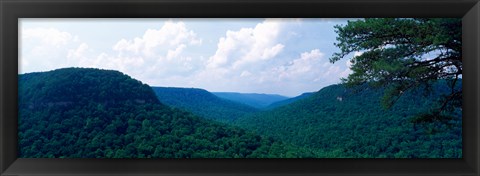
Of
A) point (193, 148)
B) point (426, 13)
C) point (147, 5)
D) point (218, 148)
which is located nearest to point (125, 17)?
point (147, 5)

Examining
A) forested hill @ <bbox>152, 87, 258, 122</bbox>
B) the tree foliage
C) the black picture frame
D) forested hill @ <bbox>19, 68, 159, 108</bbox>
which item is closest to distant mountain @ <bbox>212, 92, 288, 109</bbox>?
forested hill @ <bbox>152, 87, 258, 122</bbox>

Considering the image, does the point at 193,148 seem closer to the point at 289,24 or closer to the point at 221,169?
the point at 289,24

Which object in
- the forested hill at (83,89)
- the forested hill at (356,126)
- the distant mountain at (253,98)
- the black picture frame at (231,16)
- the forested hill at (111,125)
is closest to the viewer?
the black picture frame at (231,16)

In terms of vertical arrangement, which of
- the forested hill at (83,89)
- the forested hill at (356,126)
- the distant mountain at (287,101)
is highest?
the forested hill at (83,89)

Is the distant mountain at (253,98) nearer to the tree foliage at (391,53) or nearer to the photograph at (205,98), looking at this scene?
the photograph at (205,98)

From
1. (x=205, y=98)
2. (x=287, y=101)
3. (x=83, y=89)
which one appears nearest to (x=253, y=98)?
(x=287, y=101)

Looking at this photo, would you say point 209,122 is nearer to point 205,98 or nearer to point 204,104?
point 204,104

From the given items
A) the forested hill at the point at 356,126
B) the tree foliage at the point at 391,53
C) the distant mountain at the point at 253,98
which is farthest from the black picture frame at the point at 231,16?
the distant mountain at the point at 253,98
